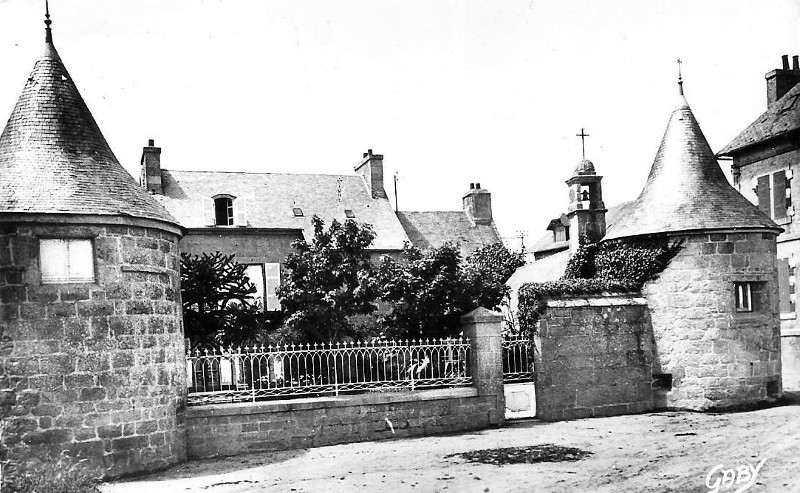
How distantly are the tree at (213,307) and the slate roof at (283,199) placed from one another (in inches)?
434

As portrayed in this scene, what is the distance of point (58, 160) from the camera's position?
37.3 feet

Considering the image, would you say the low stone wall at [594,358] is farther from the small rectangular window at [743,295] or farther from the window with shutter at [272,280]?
the window with shutter at [272,280]

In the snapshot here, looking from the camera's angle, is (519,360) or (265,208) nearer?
(519,360)

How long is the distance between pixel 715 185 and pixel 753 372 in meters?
3.93

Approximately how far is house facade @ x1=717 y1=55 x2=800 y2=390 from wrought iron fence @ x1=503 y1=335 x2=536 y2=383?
25.4 feet

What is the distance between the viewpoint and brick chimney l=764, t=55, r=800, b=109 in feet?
76.3

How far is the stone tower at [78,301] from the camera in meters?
10.5

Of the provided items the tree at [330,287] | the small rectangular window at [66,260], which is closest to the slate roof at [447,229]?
the tree at [330,287]

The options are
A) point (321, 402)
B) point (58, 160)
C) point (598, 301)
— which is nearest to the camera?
point (58, 160)

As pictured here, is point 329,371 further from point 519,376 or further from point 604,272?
point 604,272

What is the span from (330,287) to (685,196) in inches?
307


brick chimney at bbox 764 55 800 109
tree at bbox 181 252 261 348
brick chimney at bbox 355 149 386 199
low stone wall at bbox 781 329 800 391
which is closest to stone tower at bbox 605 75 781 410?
low stone wall at bbox 781 329 800 391

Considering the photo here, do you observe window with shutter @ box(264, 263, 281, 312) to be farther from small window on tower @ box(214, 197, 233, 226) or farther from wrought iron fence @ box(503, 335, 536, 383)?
wrought iron fence @ box(503, 335, 536, 383)

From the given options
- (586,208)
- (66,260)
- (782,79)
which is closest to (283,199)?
(586,208)
